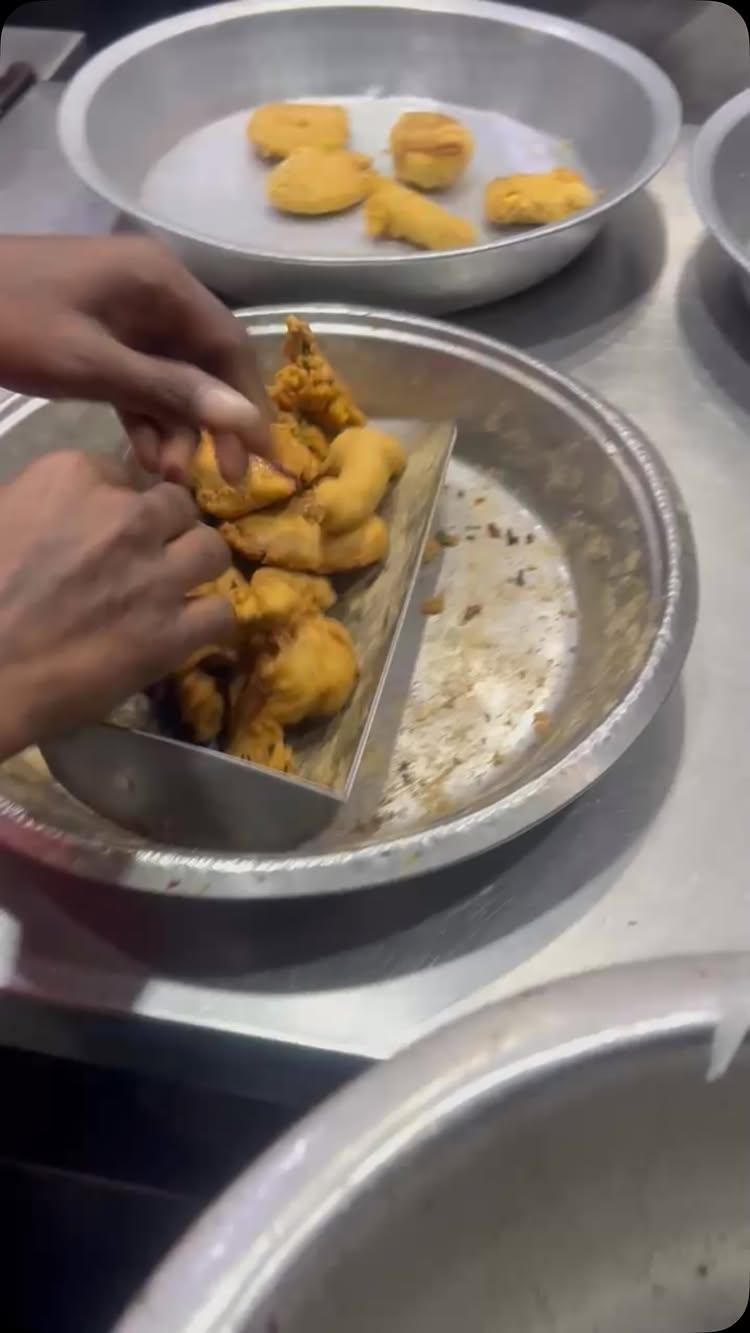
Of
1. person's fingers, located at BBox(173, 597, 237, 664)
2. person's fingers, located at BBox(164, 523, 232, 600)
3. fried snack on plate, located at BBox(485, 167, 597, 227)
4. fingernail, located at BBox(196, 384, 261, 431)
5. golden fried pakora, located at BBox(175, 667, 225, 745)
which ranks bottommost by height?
golden fried pakora, located at BBox(175, 667, 225, 745)

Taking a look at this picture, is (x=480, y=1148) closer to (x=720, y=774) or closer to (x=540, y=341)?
(x=720, y=774)

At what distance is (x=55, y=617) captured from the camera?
1.60 ft

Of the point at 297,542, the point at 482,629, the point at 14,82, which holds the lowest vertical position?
the point at 482,629

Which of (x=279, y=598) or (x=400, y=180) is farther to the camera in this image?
(x=400, y=180)

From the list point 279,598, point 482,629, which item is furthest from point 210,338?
point 482,629

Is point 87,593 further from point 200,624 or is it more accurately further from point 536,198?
point 536,198

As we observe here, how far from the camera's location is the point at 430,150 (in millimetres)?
973

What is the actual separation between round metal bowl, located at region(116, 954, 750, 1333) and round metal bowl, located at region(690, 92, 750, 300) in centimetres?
63

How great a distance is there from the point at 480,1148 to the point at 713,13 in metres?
1.14

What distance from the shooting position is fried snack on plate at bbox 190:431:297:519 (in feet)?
2.26

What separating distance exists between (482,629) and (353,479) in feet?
0.41

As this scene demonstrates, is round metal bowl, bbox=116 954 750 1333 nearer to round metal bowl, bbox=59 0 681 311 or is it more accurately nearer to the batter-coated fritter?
the batter-coated fritter

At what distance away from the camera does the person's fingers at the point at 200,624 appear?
0.53m

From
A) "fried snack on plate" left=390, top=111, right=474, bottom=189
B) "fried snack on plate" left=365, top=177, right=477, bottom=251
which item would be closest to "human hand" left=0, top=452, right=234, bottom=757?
"fried snack on plate" left=365, top=177, right=477, bottom=251
